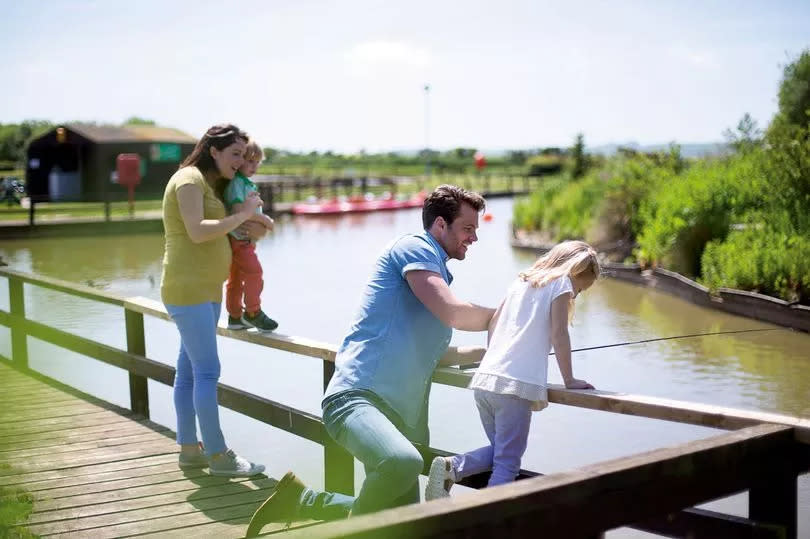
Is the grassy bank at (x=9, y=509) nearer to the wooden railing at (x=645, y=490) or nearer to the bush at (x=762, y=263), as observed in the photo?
the wooden railing at (x=645, y=490)

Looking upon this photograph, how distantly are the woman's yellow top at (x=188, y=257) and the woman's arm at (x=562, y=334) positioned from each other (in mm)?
1539

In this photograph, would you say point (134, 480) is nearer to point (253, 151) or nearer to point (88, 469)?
point (88, 469)

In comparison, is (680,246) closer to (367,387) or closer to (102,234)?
(367,387)

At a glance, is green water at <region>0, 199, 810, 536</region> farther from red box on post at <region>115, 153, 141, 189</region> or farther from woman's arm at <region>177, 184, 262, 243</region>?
red box on post at <region>115, 153, 141, 189</region>

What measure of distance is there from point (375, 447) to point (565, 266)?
77 centimetres

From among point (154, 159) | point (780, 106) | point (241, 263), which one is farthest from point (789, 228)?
point (154, 159)

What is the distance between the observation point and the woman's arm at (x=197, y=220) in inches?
146

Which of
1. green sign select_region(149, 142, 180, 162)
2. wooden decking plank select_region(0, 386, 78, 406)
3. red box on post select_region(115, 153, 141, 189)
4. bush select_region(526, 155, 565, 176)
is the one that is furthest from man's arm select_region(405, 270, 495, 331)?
bush select_region(526, 155, 565, 176)

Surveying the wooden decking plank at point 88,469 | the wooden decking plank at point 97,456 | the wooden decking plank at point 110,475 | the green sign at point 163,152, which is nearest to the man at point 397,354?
the wooden decking plank at point 110,475

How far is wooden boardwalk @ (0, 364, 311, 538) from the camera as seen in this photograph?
350 centimetres

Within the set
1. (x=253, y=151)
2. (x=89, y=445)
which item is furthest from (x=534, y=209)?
(x=253, y=151)

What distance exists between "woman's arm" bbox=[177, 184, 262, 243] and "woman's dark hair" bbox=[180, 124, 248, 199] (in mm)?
155

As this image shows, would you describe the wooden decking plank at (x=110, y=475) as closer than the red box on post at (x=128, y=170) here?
Yes

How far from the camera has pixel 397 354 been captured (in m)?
2.87
